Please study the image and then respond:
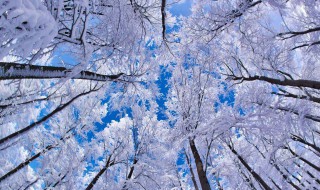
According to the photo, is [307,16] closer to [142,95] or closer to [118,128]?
[142,95]

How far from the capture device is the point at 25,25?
1.14 metres

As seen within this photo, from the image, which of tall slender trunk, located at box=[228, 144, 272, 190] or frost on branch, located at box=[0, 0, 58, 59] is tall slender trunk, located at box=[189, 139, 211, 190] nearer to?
tall slender trunk, located at box=[228, 144, 272, 190]

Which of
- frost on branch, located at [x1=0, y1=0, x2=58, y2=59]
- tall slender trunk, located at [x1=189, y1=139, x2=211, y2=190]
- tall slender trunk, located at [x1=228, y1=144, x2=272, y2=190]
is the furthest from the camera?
tall slender trunk, located at [x1=228, y1=144, x2=272, y2=190]

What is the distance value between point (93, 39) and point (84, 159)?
15.4 feet

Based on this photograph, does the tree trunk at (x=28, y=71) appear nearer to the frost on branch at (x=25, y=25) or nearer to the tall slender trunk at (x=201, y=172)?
the frost on branch at (x=25, y=25)

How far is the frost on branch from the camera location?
98 cm

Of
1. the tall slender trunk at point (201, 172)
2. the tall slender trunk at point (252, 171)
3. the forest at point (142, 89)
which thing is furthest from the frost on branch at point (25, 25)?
the tall slender trunk at point (252, 171)

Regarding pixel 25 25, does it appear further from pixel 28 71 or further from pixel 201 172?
pixel 201 172

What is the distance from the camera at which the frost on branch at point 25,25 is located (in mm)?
982

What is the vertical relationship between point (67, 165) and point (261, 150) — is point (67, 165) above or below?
above

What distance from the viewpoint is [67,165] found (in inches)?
233

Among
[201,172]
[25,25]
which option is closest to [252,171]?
[201,172]

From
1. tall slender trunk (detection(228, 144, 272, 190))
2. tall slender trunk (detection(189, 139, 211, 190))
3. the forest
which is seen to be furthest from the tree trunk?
tall slender trunk (detection(228, 144, 272, 190))

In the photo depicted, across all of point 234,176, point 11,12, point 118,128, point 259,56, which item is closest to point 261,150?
point 234,176
